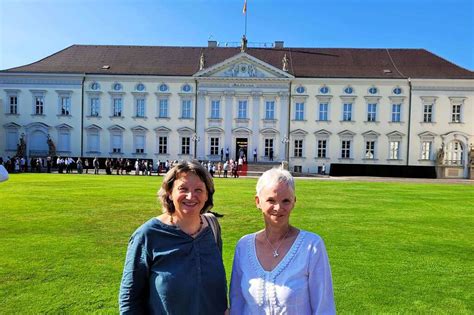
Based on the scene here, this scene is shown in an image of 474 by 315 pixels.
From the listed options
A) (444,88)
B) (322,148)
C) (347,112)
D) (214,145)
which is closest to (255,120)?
(214,145)

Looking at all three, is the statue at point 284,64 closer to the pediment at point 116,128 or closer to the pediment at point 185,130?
the pediment at point 185,130

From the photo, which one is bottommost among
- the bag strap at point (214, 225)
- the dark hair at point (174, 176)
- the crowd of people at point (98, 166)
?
the crowd of people at point (98, 166)

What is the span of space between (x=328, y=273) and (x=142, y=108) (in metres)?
42.9

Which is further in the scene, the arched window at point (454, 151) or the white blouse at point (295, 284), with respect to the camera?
the arched window at point (454, 151)

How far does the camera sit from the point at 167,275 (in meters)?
2.50

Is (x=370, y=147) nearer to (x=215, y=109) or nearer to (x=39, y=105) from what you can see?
(x=215, y=109)

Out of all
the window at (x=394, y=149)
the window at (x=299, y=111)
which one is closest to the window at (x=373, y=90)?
the window at (x=394, y=149)

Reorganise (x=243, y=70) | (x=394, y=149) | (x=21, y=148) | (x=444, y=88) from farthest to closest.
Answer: (x=394, y=149) < (x=243, y=70) < (x=21, y=148) < (x=444, y=88)

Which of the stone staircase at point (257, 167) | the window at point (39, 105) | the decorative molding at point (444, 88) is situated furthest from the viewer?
the window at point (39, 105)

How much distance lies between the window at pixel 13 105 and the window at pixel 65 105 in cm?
504

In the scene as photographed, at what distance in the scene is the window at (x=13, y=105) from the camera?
43531mm

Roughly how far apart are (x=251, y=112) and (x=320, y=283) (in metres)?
40.7

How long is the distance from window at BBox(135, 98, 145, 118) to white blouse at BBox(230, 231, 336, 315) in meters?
42.7

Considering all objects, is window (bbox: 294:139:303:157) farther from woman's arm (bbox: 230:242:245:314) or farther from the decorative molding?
woman's arm (bbox: 230:242:245:314)
